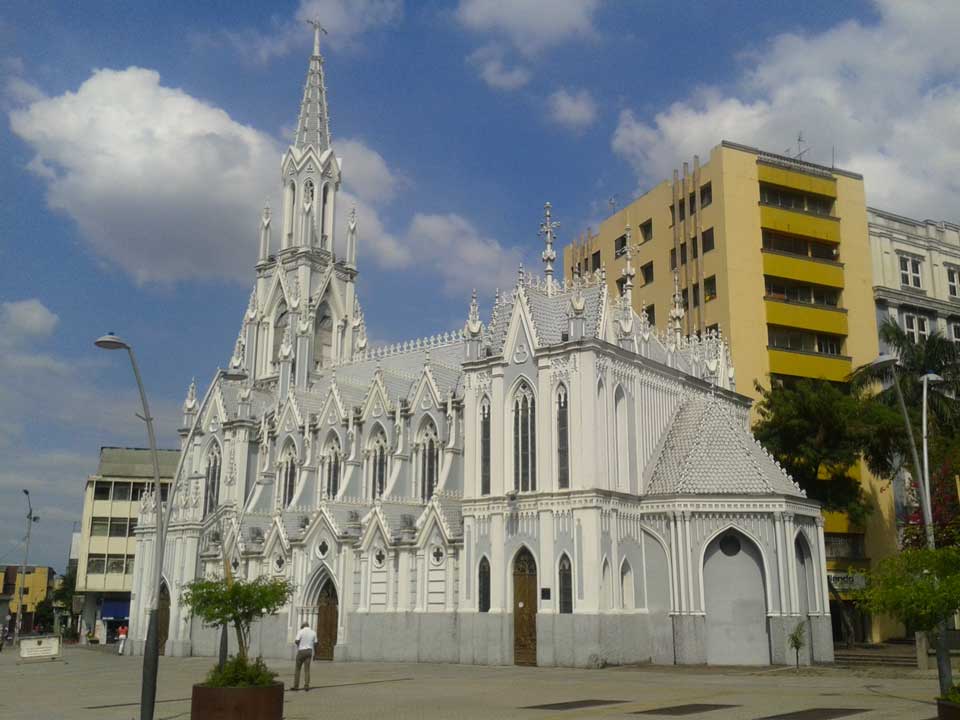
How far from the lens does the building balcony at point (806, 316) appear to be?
194 ft

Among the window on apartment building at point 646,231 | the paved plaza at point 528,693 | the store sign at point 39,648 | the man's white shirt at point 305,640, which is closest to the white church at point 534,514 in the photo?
the paved plaza at point 528,693

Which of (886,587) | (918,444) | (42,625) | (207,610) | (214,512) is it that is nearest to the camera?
(886,587)

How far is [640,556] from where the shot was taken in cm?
3941

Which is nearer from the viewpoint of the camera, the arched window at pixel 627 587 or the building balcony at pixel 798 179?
the arched window at pixel 627 587

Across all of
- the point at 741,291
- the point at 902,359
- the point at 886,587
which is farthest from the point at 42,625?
the point at 886,587

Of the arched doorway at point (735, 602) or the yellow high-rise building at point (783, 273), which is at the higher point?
the yellow high-rise building at point (783, 273)

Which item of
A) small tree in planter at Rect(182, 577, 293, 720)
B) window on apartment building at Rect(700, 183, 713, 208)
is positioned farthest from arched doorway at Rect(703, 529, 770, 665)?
window on apartment building at Rect(700, 183, 713, 208)

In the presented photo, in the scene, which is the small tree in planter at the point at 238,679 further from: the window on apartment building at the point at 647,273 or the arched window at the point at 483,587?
the window on apartment building at the point at 647,273

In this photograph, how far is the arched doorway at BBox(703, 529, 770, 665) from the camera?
37219 mm

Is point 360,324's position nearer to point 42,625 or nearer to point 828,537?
point 828,537

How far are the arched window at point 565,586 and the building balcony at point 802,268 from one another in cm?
2937

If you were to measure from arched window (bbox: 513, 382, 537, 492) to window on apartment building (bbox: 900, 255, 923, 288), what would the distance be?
119ft

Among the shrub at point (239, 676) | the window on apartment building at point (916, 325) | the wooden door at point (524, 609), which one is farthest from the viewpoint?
the window on apartment building at point (916, 325)

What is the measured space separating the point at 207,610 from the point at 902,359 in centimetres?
4375
